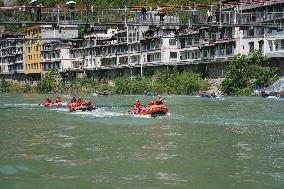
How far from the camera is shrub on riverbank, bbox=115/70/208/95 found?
66.5 meters

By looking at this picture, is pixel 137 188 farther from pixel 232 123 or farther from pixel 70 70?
pixel 70 70

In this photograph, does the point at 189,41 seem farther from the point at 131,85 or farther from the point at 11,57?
the point at 11,57

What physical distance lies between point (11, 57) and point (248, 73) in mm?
66667

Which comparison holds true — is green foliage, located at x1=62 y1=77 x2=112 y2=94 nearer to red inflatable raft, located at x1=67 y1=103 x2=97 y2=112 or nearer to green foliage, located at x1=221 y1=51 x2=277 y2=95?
green foliage, located at x1=221 y1=51 x2=277 y2=95

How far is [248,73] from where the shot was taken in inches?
2333

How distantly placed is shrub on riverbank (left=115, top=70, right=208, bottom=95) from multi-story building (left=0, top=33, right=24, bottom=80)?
128 ft

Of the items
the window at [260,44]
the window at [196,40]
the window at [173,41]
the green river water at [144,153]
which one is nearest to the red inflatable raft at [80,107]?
the green river water at [144,153]

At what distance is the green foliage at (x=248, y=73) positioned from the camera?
2269 inches

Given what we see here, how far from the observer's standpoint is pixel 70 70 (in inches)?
3816

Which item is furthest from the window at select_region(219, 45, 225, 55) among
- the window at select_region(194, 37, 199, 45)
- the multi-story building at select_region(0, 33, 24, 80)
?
the multi-story building at select_region(0, 33, 24, 80)

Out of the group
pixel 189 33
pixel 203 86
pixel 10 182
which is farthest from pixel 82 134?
pixel 189 33

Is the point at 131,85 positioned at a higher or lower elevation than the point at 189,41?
lower

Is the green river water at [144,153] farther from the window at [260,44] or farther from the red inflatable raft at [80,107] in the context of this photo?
the window at [260,44]

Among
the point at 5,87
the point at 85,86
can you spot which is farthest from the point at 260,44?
the point at 5,87
